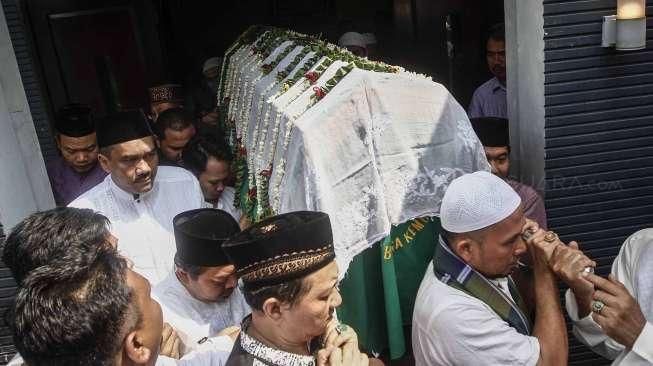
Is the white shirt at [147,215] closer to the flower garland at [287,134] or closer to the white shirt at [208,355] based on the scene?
the flower garland at [287,134]

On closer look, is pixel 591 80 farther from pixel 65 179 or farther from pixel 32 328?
pixel 65 179

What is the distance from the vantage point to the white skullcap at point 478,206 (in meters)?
2.14

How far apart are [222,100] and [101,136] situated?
2414 millimetres

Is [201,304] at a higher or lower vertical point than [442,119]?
lower

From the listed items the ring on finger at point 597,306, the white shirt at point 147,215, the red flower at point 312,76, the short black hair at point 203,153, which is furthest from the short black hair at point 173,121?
the ring on finger at point 597,306

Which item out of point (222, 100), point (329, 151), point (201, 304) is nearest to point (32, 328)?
point (201, 304)

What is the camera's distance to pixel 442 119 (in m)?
2.90

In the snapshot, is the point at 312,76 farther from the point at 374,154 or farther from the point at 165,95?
the point at 165,95

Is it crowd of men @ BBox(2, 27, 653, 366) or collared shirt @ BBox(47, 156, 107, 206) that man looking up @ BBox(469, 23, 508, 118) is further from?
collared shirt @ BBox(47, 156, 107, 206)

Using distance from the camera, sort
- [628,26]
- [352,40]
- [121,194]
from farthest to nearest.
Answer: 1. [352,40]
2. [121,194]
3. [628,26]

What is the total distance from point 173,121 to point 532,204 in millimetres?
2617

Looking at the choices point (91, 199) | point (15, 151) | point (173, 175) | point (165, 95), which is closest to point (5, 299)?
point (91, 199)

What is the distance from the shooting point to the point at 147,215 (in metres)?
3.62

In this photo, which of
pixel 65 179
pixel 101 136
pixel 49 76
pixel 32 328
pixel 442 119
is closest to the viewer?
pixel 32 328
